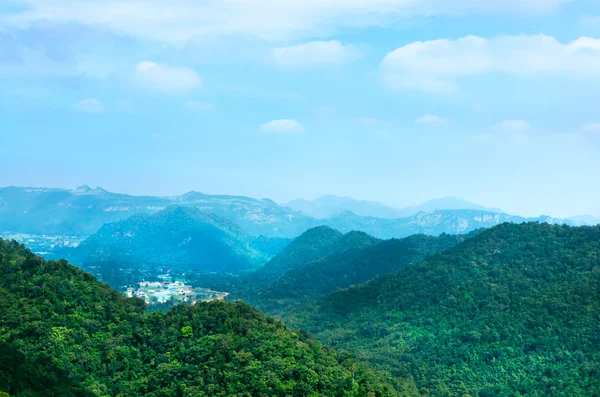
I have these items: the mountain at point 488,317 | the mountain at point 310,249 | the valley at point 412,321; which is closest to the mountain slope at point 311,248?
the mountain at point 310,249

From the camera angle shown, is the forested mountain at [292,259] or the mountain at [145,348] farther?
the forested mountain at [292,259]

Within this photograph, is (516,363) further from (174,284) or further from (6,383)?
(174,284)

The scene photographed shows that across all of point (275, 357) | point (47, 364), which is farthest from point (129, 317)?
point (275, 357)

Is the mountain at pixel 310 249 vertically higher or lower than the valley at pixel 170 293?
higher

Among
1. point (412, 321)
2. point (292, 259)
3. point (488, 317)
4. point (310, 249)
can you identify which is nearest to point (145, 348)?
point (412, 321)

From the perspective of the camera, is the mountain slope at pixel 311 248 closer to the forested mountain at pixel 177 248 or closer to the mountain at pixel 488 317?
the forested mountain at pixel 177 248

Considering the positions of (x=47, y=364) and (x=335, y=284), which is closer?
(x=47, y=364)

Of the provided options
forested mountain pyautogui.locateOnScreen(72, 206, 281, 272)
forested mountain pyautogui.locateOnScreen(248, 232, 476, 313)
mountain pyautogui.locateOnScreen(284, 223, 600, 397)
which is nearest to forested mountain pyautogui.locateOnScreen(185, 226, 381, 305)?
forested mountain pyautogui.locateOnScreen(248, 232, 476, 313)
